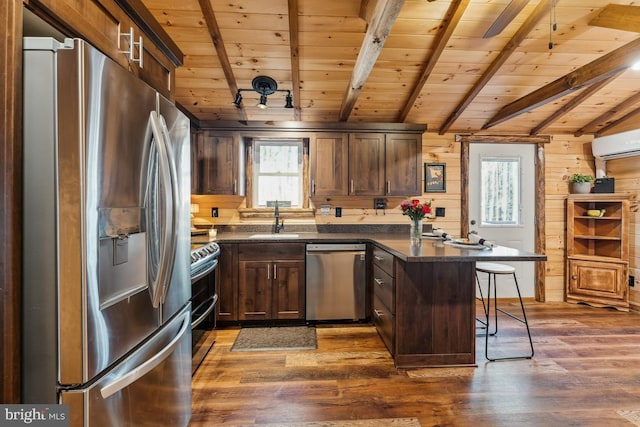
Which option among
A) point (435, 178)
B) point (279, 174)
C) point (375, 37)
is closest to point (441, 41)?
point (375, 37)

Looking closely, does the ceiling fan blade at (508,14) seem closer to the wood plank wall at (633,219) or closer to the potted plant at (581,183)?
the potted plant at (581,183)

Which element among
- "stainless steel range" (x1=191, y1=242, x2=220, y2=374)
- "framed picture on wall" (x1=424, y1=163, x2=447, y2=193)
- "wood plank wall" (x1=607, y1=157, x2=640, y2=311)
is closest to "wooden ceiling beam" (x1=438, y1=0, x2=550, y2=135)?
"framed picture on wall" (x1=424, y1=163, x2=447, y2=193)

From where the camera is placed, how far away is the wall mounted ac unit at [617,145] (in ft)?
11.3

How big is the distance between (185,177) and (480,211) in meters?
3.75

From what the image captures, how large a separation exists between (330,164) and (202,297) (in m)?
1.97

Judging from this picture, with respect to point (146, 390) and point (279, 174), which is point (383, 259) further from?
point (146, 390)

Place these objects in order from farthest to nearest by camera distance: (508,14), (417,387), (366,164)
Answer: (366,164), (417,387), (508,14)

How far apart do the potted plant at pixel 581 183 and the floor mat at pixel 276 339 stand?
3788mm

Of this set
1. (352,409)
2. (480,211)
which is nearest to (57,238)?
(352,409)

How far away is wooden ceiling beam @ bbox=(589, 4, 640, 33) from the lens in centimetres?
223

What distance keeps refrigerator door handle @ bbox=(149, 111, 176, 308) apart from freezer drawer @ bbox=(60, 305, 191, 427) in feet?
0.71

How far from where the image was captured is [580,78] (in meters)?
2.65

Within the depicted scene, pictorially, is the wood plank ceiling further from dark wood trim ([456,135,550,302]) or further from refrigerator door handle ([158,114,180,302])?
refrigerator door handle ([158,114,180,302])

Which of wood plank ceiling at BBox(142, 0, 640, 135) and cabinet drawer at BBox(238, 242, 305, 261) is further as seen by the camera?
cabinet drawer at BBox(238, 242, 305, 261)
